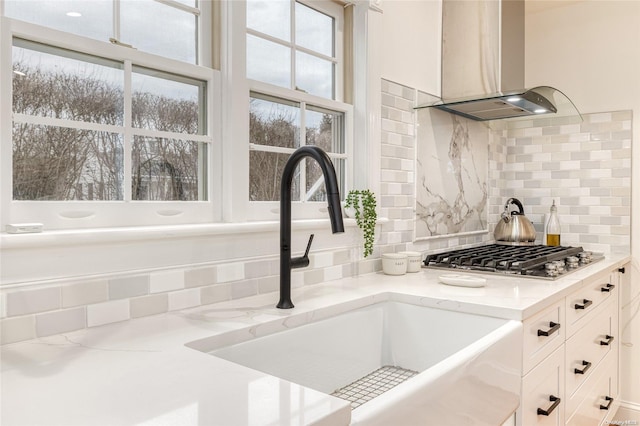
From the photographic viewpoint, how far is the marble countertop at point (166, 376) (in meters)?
0.73

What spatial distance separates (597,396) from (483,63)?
1.75 meters

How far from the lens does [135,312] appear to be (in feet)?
4.27

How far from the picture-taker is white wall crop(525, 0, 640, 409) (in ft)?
9.79

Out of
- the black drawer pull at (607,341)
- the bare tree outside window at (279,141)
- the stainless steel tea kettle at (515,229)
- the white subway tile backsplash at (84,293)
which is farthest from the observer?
the stainless steel tea kettle at (515,229)

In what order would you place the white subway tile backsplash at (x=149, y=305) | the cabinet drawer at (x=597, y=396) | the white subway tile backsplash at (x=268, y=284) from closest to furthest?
the white subway tile backsplash at (x=149, y=305), the white subway tile backsplash at (x=268, y=284), the cabinet drawer at (x=597, y=396)

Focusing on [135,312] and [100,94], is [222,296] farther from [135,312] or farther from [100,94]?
[100,94]

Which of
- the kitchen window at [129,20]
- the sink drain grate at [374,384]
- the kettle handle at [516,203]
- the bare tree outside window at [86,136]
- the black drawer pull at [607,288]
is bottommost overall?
the sink drain grate at [374,384]

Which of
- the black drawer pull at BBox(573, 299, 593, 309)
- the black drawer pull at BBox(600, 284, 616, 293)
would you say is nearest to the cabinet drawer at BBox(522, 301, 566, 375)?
the black drawer pull at BBox(573, 299, 593, 309)

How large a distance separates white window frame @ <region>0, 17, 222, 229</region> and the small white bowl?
818 mm

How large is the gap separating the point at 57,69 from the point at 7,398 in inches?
33.4

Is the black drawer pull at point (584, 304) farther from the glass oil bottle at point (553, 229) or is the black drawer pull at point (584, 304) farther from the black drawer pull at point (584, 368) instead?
the glass oil bottle at point (553, 229)

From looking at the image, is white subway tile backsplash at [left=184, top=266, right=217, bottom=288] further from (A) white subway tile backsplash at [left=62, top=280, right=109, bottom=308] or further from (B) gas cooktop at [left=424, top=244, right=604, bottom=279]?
(B) gas cooktop at [left=424, top=244, right=604, bottom=279]

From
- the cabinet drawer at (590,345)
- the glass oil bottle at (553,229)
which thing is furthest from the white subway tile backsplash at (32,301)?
the glass oil bottle at (553,229)

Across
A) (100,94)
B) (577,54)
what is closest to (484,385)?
(100,94)
